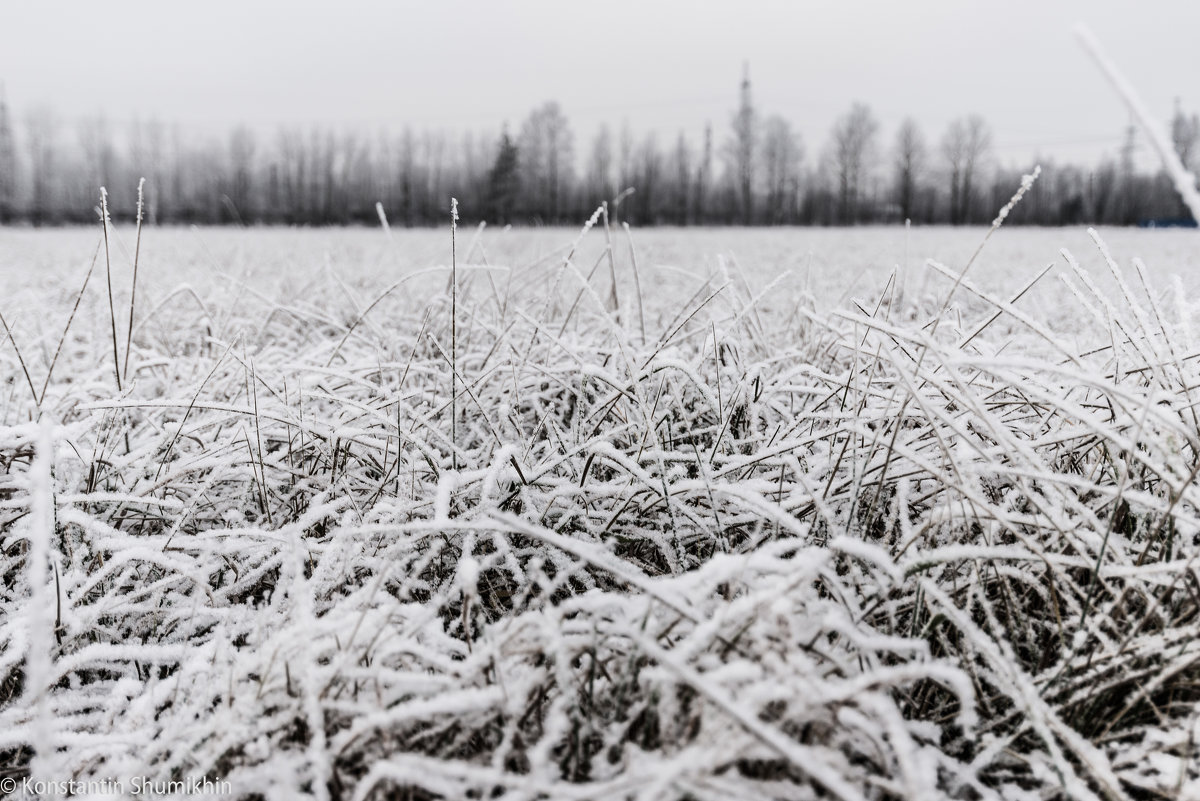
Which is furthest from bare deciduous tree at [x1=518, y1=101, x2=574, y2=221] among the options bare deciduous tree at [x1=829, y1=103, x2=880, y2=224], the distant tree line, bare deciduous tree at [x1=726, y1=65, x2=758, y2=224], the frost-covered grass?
the frost-covered grass

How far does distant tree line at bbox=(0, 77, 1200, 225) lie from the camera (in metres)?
37.0

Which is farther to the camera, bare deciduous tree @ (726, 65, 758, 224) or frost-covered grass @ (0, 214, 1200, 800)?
bare deciduous tree @ (726, 65, 758, 224)

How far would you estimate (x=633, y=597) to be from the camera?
0.87 meters

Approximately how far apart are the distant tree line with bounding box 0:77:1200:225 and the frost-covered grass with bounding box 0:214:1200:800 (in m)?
34.4

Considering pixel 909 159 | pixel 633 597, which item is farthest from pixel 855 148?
pixel 633 597

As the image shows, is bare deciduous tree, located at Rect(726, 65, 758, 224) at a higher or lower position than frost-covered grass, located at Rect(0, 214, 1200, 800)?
higher

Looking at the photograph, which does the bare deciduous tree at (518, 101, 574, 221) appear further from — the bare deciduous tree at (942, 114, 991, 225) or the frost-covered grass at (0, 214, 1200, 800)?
the frost-covered grass at (0, 214, 1200, 800)

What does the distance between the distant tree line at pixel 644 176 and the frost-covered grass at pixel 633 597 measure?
3440 cm

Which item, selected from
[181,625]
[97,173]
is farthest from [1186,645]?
[97,173]

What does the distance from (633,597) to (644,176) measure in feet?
139

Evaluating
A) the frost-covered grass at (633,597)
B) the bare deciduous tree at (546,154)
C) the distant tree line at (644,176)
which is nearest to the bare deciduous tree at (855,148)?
the distant tree line at (644,176)

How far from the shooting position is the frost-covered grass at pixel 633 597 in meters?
0.62

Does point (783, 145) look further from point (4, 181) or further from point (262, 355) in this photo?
point (262, 355)

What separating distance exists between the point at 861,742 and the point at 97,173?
50598 millimetres
